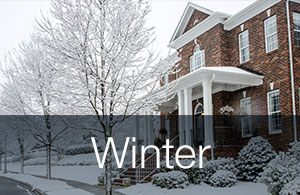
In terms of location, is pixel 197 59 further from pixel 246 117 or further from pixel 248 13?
pixel 246 117

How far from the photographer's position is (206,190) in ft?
38.8

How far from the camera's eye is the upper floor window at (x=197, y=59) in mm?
18461

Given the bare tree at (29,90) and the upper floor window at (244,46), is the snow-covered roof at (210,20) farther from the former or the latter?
the bare tree at (29,90)

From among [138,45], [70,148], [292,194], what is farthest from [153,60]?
[70,148]

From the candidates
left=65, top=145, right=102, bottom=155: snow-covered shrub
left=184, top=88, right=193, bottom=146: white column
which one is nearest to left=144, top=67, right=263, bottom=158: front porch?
left=184, top=88, right=193, bottom=146: white column

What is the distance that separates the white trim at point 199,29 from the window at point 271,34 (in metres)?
2.59

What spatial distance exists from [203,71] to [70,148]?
28769 millimetres

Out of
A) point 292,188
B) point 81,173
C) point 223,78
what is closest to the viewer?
point 292,188

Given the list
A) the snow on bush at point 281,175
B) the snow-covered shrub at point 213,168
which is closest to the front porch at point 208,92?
the snow-covered shrub at point 213,168

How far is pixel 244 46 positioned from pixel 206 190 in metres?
7.63

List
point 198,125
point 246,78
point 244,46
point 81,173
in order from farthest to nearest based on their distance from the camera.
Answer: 1. point 81,173
2. point 198,125
3. point 244,46
4. point 246,78

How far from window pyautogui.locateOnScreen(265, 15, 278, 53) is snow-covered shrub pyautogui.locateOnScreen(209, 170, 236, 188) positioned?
5.83 metres

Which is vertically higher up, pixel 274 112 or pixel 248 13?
pixel 248 13

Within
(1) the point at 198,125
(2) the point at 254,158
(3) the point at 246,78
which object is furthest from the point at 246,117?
(1) the point at 198,125
